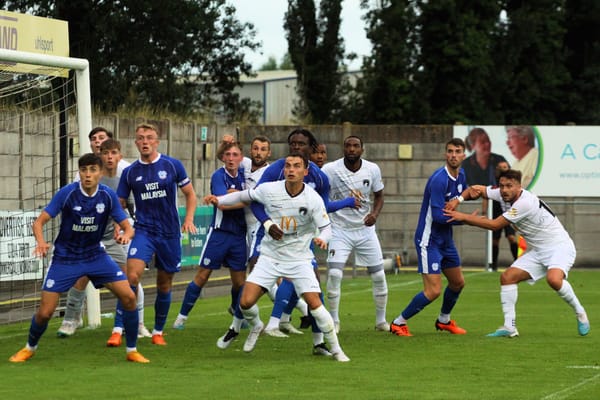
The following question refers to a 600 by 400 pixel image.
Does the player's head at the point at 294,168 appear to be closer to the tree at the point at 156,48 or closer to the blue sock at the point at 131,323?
the blue sock at the point at 131,323

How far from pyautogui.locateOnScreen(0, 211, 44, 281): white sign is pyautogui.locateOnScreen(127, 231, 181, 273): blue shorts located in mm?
4315

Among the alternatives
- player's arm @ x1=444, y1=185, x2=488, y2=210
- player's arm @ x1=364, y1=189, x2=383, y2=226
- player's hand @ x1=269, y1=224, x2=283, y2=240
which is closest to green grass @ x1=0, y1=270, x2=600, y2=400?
player's hand @ x1=269, y1=224, x2=283, y2=240

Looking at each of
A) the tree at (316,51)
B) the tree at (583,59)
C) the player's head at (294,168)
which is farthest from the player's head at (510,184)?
the tree at (583,59)

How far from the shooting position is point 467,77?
4225 centimetres

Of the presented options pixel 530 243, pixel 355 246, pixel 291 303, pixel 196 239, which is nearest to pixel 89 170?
pixel 291 303

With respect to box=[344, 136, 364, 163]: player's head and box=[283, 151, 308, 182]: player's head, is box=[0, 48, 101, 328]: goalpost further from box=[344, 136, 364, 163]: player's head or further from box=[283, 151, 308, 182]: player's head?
box=[283, 151, 308, 182]: player's head

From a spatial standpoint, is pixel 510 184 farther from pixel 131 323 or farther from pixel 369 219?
pixel 131 323

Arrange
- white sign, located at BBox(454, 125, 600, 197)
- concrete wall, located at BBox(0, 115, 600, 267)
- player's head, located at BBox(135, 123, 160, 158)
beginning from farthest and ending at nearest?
white sign, located at BBox(454, 125, 600, 197) → concrete wall, located at BBox(0, 115, 600, 267) → player's head, located at BBox(135, 123, 160, 158)

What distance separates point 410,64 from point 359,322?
27552 mm

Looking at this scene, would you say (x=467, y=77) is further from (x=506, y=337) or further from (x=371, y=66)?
(x=506, y=337)

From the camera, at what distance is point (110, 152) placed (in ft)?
45.2

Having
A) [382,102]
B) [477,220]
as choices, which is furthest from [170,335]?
[382,102]

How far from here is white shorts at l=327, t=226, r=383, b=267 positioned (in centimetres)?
1479

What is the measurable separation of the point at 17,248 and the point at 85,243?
5.74 m
